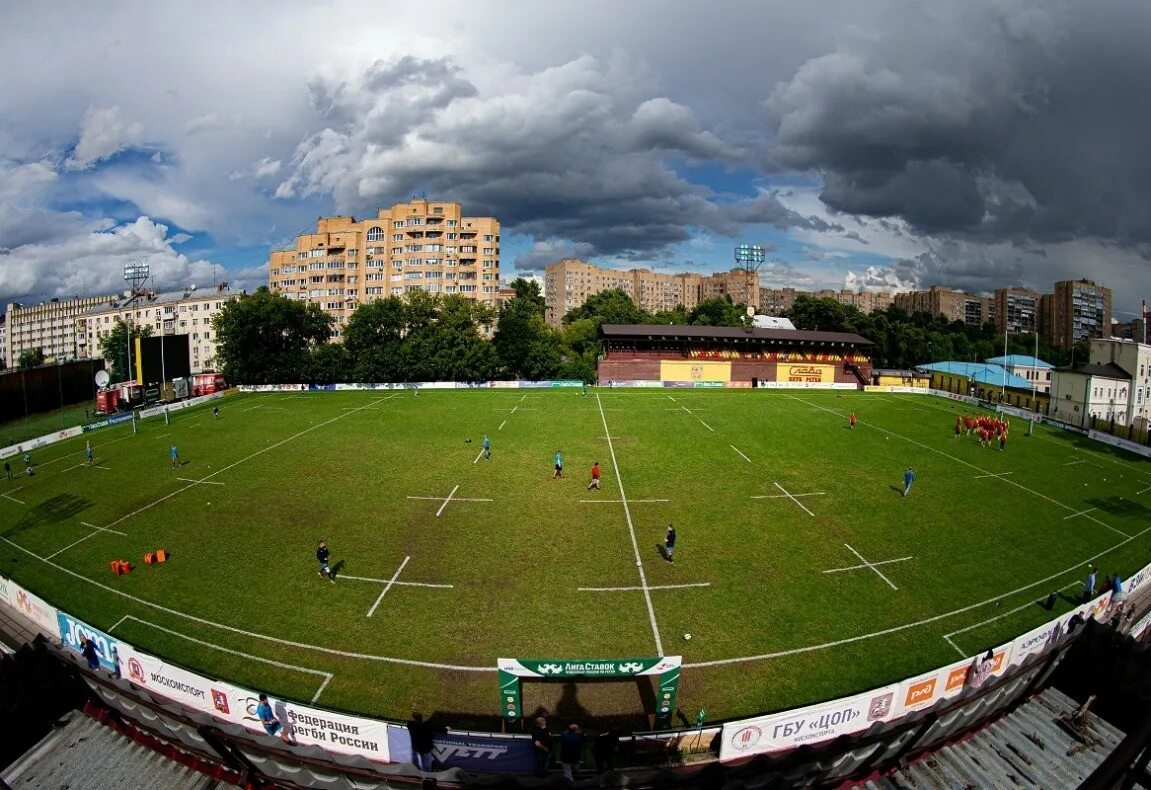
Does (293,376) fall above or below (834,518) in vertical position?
above

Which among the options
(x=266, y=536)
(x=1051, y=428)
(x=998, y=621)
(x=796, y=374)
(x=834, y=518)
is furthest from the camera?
(x=796, y=374)

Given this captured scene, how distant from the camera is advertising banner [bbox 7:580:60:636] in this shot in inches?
675

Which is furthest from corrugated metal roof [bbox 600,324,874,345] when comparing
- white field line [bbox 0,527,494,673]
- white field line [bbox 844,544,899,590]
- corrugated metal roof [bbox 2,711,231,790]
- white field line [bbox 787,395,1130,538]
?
corrugated metal roof [bbox 2,711,231,790]

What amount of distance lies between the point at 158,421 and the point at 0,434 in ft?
46.6

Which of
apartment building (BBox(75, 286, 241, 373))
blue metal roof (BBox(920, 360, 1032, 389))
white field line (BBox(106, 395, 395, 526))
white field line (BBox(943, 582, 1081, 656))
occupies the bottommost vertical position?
white field line (BBox(943, 582, 1081, 656))

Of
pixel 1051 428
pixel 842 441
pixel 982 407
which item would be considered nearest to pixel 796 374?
pixel 982 407

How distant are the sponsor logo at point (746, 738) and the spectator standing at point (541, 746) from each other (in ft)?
12.8

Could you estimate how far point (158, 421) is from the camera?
52188 millimetres

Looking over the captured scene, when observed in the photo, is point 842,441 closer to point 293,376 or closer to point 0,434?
point 293,376

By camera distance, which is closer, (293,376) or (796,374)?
(293,376)

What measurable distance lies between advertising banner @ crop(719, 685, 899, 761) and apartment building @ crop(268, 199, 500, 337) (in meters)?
94.9

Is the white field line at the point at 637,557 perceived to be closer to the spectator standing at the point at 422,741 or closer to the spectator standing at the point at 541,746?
the spectator standing at the point at 541,746

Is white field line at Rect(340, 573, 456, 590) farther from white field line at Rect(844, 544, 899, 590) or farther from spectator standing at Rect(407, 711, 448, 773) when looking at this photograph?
white field line at Rect(844, 544, 899, 590)

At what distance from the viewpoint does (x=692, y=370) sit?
7594cm
